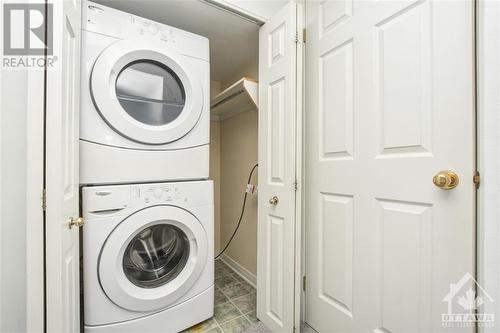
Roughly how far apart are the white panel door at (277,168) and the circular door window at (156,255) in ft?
1.67

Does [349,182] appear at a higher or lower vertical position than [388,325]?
higher

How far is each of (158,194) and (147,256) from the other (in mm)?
385

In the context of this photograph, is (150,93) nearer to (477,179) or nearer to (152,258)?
(152,258)

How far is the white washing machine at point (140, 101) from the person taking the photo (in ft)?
3.36

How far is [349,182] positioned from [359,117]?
315 millimetres

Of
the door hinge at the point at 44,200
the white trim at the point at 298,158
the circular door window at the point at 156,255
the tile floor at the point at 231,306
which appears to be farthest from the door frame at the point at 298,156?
the door hinge at the point at 44,200

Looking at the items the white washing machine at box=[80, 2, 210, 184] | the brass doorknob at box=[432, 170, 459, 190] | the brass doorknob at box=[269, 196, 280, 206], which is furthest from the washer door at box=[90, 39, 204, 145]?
the brass doorknob at box=[432, 170, 459, 190]

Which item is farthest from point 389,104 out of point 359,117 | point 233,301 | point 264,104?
point 233,301

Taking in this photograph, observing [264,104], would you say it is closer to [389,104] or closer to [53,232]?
[389,104]

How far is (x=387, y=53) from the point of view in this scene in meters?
0.91

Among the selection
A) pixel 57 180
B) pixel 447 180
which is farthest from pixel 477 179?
pixel 57 180

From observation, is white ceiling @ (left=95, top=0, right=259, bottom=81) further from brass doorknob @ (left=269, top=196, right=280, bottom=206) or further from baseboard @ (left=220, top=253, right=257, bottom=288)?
baseboard @ (left=220, top=253, right=257, bottom=288)

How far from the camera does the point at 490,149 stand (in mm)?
645

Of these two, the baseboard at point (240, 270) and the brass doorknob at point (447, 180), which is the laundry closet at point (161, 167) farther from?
the brass doorknob at point (447, 180)
